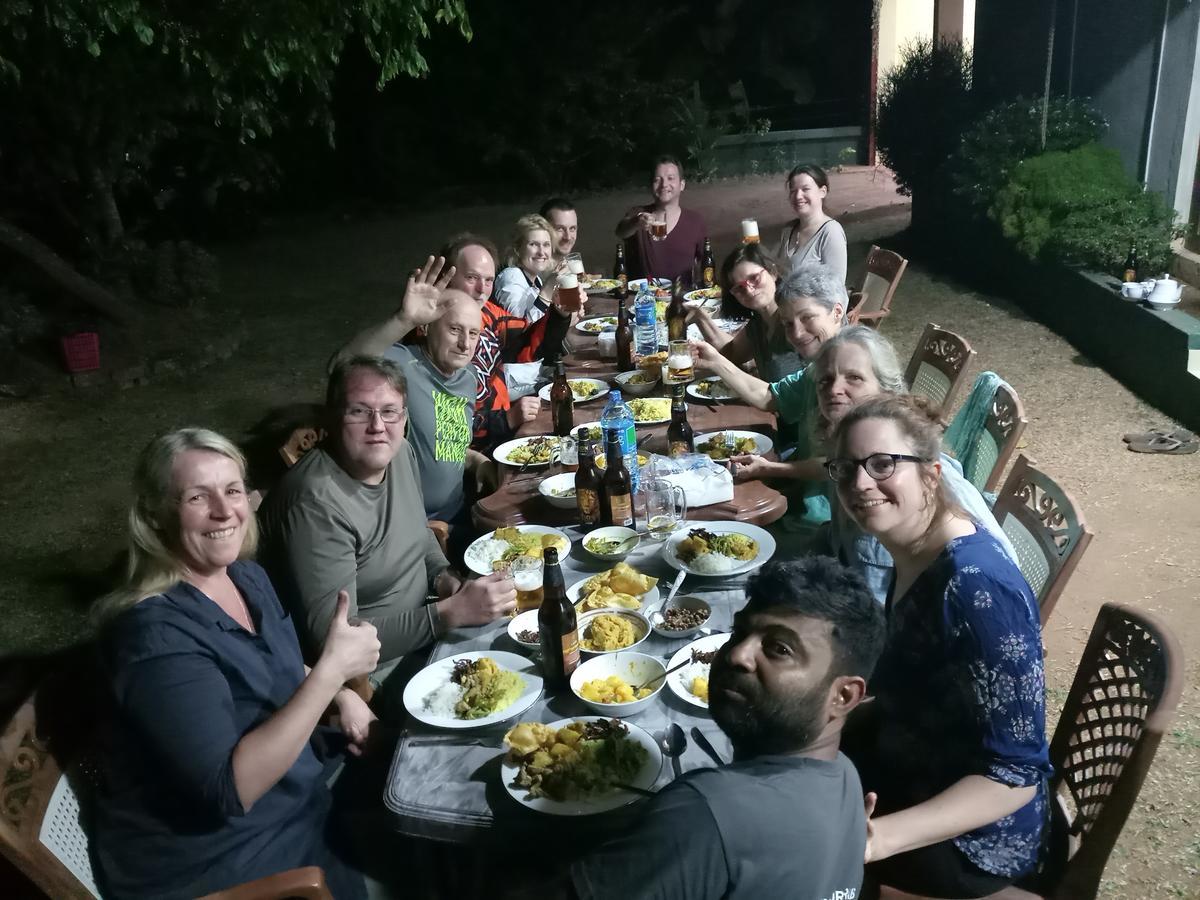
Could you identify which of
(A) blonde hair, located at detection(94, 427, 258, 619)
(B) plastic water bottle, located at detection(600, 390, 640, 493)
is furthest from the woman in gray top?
(A) blonde hair, located at detection(94, 427, 258, 619)

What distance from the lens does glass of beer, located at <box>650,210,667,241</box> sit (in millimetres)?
6707

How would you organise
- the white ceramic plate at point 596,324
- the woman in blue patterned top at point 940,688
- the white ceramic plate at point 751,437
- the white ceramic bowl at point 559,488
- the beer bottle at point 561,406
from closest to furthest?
the woman in blue patterned top at point 940,688 < the white ceramic bowl at point 559,488 < the white ceramic plate at point 751,437 < the beer bottle at point 561,406 < the white ceramic plate at point 596,324

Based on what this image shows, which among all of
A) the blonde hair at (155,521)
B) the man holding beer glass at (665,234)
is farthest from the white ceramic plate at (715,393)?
the man holding beer glass at (665,234)

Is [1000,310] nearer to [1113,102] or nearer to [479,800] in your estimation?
[1113,102]

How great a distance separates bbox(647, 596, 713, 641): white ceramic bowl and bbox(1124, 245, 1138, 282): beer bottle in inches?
241

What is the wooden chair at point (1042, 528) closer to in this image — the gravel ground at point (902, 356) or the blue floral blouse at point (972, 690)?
the blue floral blouse at point (972, 690)

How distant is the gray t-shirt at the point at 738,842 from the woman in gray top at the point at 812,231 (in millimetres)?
4828

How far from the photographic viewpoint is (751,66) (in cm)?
1869

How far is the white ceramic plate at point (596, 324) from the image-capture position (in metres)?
5.52

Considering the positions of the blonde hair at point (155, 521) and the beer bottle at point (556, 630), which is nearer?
the blonde hair at point (155, 521)

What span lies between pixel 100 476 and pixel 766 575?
6.69 m

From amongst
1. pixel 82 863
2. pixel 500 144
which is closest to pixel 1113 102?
pixel 82 863

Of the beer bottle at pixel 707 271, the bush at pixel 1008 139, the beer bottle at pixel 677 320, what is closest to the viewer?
the beer bottle at pixel 677 320

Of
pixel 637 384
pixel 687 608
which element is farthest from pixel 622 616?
pixel 637 384
